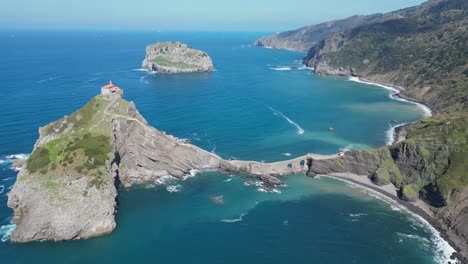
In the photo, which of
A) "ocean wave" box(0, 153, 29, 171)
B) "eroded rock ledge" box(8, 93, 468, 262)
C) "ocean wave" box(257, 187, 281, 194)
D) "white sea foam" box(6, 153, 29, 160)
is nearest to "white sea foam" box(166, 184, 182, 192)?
"eroded rock ledge" box(8, 93, 468, 262)

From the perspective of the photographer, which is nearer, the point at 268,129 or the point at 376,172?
the point at 376,172

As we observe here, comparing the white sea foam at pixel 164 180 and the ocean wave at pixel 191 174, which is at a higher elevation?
the ocean wave at pixel 191 174

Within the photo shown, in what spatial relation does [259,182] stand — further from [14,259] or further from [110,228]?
[14,259]

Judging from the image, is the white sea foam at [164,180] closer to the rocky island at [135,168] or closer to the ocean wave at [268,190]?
the rocky island at [135,168]

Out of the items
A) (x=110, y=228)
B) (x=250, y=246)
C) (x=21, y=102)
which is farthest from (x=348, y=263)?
(x=21, y=102)

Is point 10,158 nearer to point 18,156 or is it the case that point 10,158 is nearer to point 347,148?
point 18,156

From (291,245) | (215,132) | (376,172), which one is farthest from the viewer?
(215,132)

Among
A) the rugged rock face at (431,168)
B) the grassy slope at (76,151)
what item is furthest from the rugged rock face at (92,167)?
the rugged rock face at (431,168)

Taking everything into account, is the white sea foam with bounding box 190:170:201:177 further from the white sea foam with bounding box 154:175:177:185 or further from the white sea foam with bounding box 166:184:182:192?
the white sea foam with bounding box 166:184:182:192

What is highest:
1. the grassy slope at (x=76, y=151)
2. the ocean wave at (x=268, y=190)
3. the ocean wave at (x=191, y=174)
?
the grassy slope at (x=76, y=151)
